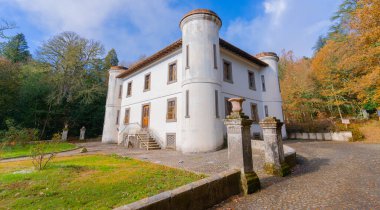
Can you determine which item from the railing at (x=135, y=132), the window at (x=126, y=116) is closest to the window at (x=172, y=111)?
the railing at (x=135, y=132)

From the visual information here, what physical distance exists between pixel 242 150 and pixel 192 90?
23.0 ft

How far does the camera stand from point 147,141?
12.9 meters

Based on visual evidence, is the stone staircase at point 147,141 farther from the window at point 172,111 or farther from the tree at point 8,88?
the tree at point 8,88

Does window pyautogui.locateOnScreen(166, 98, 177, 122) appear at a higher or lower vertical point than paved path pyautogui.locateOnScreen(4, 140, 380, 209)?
higher

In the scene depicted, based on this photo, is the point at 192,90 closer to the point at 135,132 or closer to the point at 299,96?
the point at 135,132

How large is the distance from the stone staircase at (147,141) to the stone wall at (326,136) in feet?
49.2

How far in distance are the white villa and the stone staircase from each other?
0.39 ft

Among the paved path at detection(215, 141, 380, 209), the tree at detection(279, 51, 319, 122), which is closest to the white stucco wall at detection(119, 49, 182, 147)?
the paved path at detection(215, 141, 380, 209)

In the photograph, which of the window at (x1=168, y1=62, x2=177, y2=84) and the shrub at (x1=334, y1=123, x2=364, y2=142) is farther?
the shrub at (x1=334, y1=123, x2=364, y2=142)

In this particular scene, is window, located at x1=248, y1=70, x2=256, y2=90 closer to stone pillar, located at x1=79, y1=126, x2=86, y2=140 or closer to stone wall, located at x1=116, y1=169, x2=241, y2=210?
stone wall, located at x1=116, y1=169, x2=241, y2=210

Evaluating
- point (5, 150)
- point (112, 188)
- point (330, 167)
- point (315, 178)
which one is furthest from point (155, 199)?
point (5, 150)

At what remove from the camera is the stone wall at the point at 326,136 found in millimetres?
14141

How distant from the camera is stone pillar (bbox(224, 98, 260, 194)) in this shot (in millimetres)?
4047

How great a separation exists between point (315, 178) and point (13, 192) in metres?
→ 8.00
